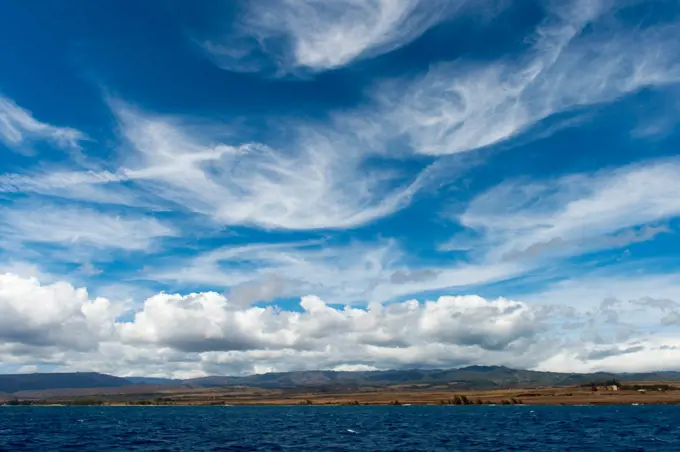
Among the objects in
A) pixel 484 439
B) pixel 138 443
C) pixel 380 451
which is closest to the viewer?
pixel 380 451

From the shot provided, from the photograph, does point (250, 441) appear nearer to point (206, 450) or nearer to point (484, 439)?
point (206, 450)

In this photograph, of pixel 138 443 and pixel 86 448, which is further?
pixel 138 443

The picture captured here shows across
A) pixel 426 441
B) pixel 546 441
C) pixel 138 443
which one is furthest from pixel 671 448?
pixel 138 443

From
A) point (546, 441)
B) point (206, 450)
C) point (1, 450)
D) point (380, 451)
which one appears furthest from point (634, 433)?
point (1, 450)

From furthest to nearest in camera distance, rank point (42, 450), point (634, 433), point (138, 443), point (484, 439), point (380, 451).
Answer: point (634, 433) → point (484, 439) → point (138, 443) → point (42, 450) → point (380, 451)

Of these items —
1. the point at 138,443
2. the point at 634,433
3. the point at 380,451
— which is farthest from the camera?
the point at 634,433

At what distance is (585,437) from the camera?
12300 centimetres

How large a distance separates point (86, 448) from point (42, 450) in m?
7.28

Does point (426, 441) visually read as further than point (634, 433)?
No

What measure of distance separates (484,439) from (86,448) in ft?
264

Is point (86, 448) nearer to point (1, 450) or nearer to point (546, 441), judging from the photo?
point (1, 450)

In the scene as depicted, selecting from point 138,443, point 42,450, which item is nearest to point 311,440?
point 138,443

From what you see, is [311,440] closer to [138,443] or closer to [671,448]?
[138,443]

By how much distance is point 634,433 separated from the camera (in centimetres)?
13488
